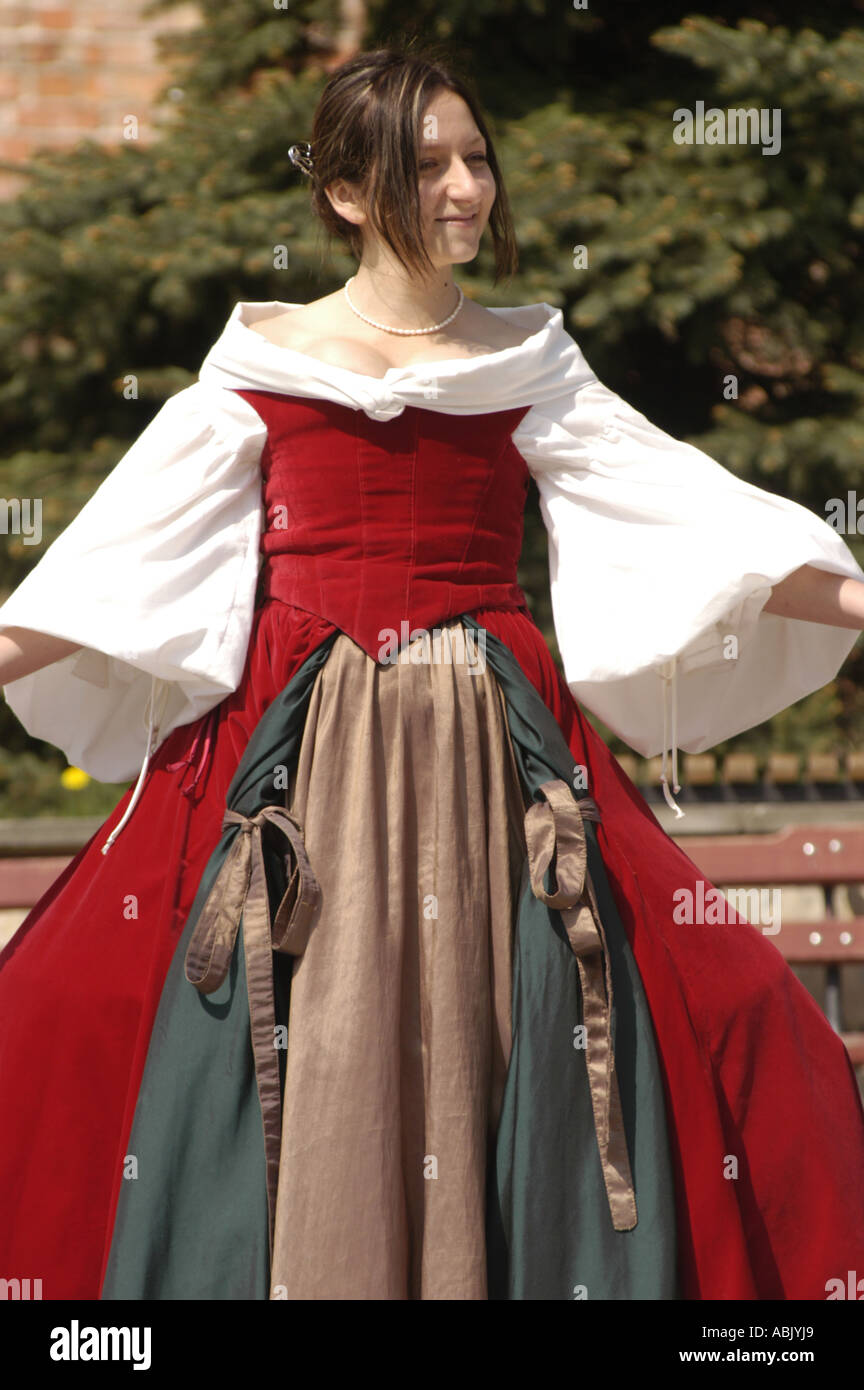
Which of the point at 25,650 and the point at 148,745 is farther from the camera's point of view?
the point at 148,745

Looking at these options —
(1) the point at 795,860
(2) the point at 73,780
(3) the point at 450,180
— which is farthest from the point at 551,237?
(3) the point at 450,180

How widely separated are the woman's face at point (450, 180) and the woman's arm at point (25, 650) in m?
0.69

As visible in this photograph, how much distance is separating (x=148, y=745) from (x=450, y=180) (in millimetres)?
817

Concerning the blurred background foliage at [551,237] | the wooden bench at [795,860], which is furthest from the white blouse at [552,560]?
the blurred background foliage at [551,237]

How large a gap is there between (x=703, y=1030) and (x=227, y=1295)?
0.65m

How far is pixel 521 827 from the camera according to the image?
1921 millimetres

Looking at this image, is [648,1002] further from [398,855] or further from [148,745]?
[148,745]

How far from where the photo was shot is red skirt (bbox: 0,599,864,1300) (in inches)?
72.3

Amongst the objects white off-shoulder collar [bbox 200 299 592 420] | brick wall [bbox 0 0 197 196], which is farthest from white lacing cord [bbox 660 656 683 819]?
brick wall [bbox 0 0 197 196]

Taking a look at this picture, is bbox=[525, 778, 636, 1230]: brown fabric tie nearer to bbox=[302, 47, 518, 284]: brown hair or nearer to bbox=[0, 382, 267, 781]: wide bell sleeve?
bbox=[0, 382, 267, 781]: wide bell sleeve

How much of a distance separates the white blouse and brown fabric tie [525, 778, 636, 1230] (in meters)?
0.23

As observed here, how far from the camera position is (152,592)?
1874 millimetres

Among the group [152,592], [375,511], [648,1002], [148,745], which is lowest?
[648,1002]

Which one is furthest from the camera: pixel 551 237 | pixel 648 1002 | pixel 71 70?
pixel 71 70
